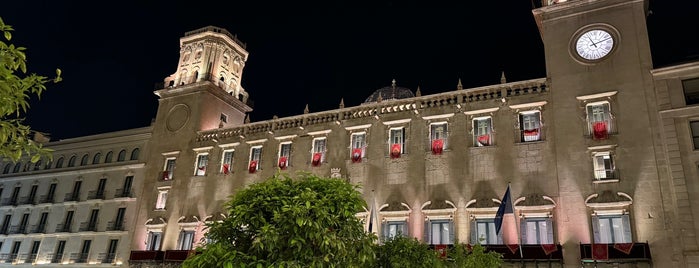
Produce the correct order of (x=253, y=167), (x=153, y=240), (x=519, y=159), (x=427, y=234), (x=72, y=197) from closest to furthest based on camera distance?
(x=519, y=159) < (x=427, y=234) < (x=253, y=167) < (x=153, y=240) < (x=72, y=197)

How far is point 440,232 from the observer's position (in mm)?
32031

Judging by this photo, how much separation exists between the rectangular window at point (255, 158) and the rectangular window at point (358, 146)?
8804 millimetres

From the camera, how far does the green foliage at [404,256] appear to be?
2248cm

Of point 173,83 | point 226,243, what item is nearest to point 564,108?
point 226,243

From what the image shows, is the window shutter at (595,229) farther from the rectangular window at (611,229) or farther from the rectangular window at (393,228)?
the rectangular window at (393,228)

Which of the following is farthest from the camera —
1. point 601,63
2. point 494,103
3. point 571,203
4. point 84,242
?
point 84,242

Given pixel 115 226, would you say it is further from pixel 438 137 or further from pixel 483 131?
pixel 483 131

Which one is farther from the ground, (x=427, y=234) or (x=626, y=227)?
(x=626, y=227)

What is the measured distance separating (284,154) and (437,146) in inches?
522

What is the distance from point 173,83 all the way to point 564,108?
37.5 meters

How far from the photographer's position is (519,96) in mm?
32594

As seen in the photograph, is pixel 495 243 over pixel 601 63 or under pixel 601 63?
under

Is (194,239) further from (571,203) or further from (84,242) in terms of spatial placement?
(571,203)

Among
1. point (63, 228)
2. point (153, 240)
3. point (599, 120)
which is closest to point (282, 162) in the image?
point (153, 240)
